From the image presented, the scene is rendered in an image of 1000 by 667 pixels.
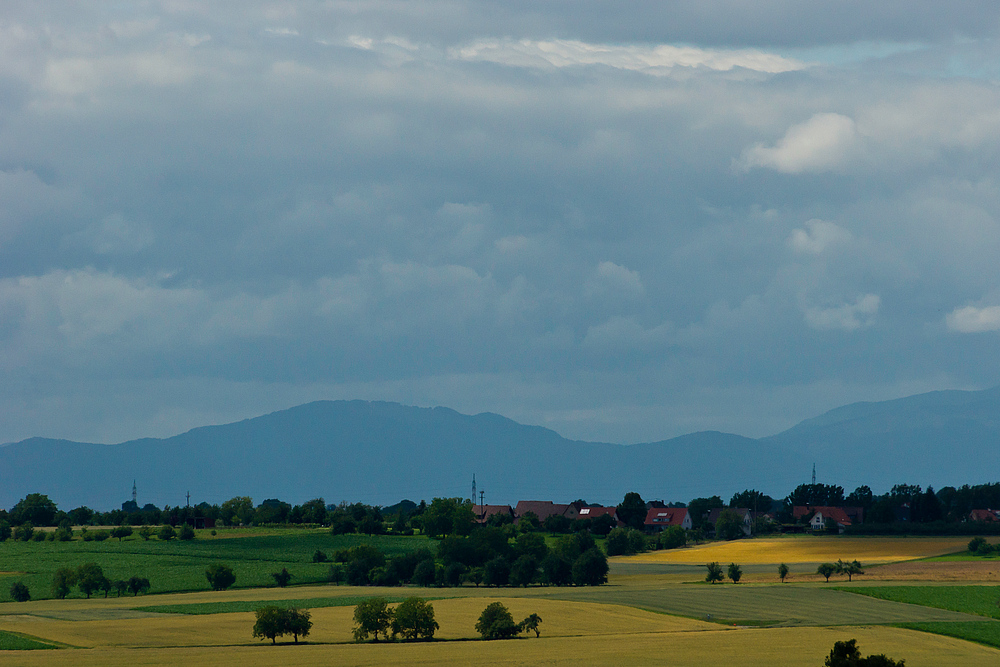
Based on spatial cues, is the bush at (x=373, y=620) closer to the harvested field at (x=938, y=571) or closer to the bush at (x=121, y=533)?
the harvested field at (x=938, y=571)

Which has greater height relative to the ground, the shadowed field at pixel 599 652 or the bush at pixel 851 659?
the bush at pixel 851 659

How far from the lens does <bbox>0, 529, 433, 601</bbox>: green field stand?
13525 cm

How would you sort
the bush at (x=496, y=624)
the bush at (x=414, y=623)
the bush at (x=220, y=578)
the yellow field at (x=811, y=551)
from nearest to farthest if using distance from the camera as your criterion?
the bush at (x=496, y=624) < the bush at (x=414, y=623) < the bush at (x=220, y=578) < the yellow field at (x=811, y=551)

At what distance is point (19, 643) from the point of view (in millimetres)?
82125

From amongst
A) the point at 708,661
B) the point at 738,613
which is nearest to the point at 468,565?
the point at 738,613

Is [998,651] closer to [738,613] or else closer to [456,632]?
[738,613]

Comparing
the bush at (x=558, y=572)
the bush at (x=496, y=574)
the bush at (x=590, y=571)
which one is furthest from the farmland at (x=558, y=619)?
the bush at (x=558, y=572)

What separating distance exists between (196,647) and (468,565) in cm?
6432

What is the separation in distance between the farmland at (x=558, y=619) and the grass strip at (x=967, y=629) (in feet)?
0.50

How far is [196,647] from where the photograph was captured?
81.6 metres

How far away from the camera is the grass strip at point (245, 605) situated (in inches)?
4131

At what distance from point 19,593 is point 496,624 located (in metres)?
59.6

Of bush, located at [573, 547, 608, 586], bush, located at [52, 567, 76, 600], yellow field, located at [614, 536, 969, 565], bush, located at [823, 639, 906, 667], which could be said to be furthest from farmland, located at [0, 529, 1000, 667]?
bush, located at [823, 639, 906, 667]

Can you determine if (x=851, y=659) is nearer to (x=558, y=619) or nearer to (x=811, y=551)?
(x=558, y=619)
